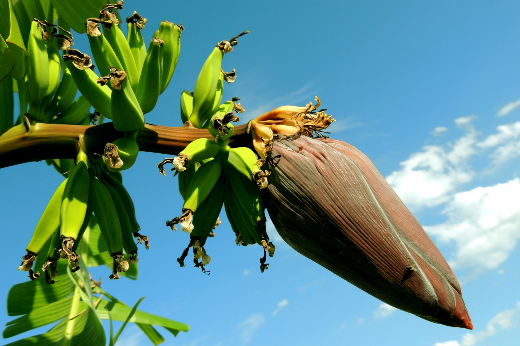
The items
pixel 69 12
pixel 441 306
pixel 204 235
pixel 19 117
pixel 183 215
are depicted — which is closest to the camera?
pixel 441 306

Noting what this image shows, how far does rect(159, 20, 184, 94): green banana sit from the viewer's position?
1.25 metres

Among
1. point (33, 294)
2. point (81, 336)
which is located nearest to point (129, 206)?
point (81, 336)

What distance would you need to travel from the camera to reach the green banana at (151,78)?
1.16 m

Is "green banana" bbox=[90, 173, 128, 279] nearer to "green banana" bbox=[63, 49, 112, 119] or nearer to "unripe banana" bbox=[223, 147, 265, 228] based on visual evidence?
"green banana" bbox=[63, 49, 112, 119]

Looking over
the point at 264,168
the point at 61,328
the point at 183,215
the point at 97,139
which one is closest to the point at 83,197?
the point at 97,139

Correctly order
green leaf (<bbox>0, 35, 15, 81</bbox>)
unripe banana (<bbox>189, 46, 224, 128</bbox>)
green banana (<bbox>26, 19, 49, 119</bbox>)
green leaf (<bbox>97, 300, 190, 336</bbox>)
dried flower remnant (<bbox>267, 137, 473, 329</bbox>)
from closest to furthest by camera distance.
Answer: dried flower remnant (<bbox>267, 137, 473, 329</bbox>), green leaf (<bbox>0, 35, 15, 81</bbox>), green banana (<bbox>26, 19, 49, 119</bbox>), unripe banana (<bbox>189, 46, 224, 128</bbox>), green leaf (<bbox>97, 300, 190, 336</bbox>)

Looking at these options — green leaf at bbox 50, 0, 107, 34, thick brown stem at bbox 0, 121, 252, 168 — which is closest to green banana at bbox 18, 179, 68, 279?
thick brown stem at bbox 0, 121, 252, 168

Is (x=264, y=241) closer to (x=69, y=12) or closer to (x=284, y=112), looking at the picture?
(x=284, y=112)

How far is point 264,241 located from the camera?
3.80ft

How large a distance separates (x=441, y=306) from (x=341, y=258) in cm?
25

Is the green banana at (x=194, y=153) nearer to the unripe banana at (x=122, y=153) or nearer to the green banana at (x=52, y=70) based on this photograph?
the unripe banana at (x=122, y=153)

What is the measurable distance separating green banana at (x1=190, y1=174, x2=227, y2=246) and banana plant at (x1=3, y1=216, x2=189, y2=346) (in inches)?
22.0

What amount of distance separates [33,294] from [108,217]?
0.97 meters

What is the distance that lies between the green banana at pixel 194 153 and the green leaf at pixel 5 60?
0.50 m
